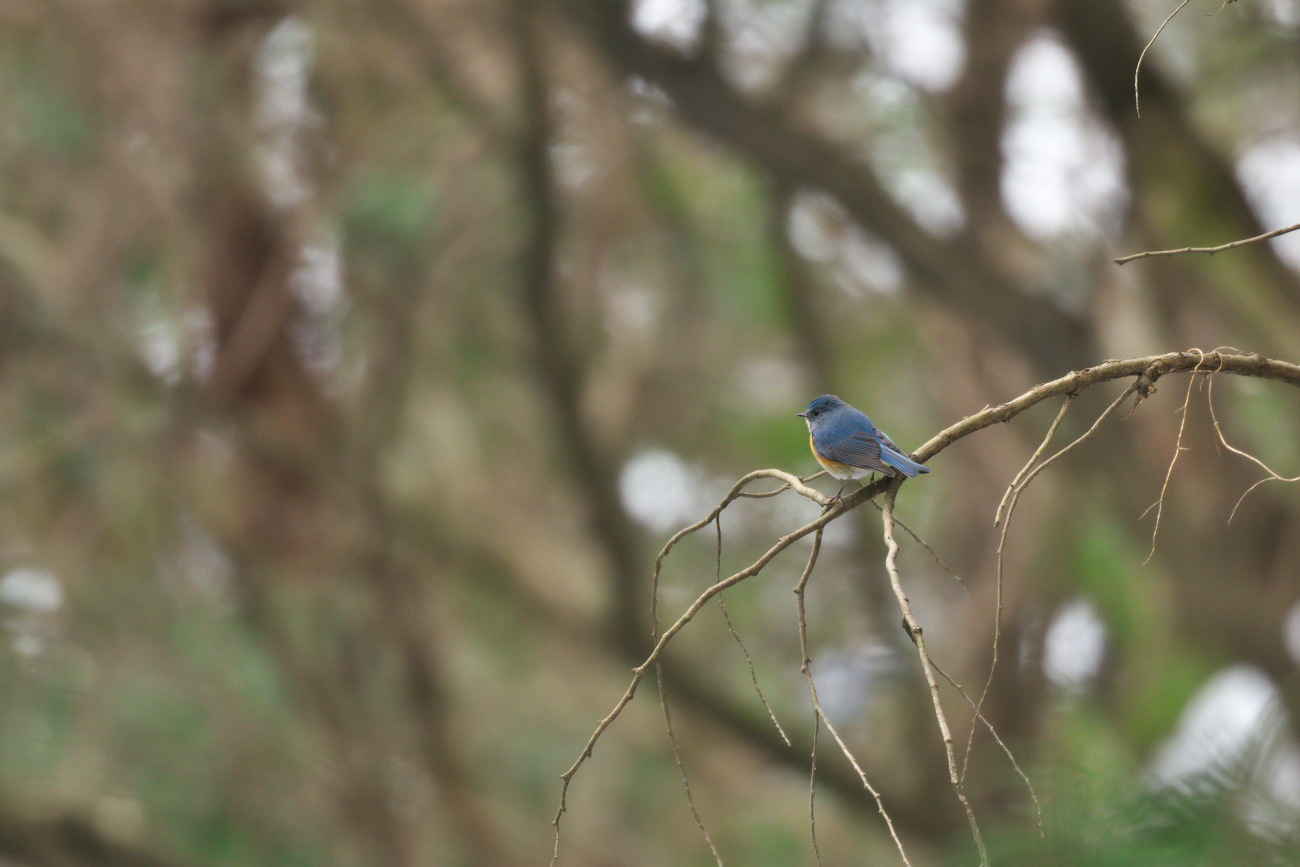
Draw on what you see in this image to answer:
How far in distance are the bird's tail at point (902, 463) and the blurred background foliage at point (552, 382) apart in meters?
3.63

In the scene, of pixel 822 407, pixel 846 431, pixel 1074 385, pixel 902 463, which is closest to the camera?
pixel 1074 385

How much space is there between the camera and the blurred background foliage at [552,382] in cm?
615

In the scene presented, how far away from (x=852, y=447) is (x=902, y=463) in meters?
0.37

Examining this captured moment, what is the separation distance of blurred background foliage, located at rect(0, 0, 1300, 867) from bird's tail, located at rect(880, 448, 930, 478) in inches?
143

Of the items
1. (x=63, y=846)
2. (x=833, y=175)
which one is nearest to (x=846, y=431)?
(x=833, y=175)

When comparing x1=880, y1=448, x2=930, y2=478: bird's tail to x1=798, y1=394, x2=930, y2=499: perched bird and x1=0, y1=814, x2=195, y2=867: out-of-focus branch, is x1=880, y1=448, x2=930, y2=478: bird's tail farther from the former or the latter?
x1=0, y1=814, x2=195, y2=867: out-of-focus branch

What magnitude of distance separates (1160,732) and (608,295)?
4.60 m

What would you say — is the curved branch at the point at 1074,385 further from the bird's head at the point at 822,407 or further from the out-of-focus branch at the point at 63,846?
the out-of-focus branch at the point at 63,846

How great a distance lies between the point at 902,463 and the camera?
2.24m

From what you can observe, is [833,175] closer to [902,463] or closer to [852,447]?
[852,447]

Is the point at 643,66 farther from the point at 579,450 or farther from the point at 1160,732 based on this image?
the point at 1160,732

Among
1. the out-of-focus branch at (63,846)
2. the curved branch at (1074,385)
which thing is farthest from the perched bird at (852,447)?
the out-of-focus branch at (63,846)

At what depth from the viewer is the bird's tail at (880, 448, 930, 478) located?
6.99 ft

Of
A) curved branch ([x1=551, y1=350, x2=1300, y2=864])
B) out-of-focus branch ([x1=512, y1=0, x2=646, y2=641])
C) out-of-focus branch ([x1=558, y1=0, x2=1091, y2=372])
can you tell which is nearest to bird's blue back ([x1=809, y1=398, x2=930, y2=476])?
curved branch ([x1=551, y1=350, x2=1300, y2=864])
